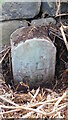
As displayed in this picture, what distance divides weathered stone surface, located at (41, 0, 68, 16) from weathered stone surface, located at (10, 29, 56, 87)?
33cm

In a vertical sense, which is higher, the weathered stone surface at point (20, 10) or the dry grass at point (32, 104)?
the weathered stone surface at point (20, 10)

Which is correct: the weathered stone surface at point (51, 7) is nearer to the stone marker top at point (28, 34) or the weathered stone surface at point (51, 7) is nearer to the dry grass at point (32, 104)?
the stone marker top at point (28, 34)

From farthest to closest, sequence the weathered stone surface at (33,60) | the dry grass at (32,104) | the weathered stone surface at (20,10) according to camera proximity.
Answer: the weathered stone surface at (20,10), the weathered stone surface at (33,60), the dry grass at (32,104)

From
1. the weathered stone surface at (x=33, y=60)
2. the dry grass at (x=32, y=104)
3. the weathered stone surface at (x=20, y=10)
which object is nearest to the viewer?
the dry grass at (x=32, y=104)

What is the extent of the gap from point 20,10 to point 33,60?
398 millimetres

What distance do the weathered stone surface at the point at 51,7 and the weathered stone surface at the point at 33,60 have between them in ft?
1.07

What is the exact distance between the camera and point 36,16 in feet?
6.56

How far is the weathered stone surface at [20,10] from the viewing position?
75.4 inches

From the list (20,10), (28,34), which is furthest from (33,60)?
(20,10)

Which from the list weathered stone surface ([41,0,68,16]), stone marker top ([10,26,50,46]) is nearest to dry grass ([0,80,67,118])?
stone marker top ([10,26,50,46])

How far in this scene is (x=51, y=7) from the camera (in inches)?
77.5

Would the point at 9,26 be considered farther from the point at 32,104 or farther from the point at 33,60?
the point at 32,104

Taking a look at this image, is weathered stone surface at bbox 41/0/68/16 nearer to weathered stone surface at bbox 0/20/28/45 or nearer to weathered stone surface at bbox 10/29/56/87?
weathered stone surface at bbox 0/20/28/45

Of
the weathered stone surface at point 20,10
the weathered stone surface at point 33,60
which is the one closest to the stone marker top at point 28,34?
the weathered stone surface at point 33,60
